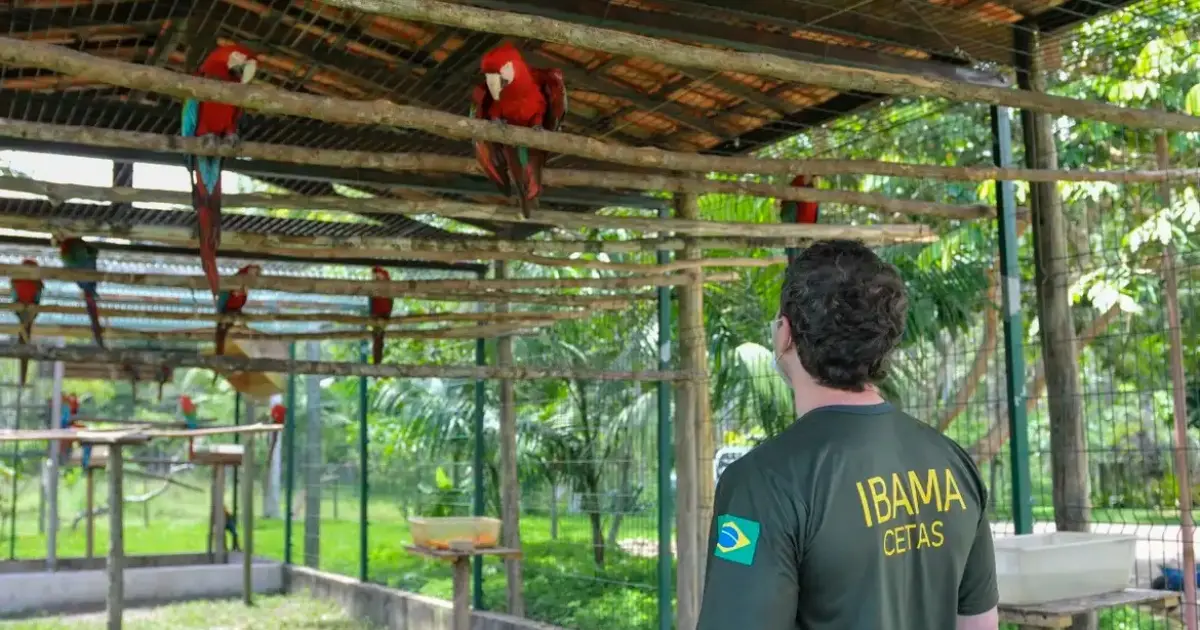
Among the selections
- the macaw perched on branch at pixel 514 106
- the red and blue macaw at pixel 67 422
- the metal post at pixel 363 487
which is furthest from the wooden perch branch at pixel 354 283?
the red and blue macaw at pixel 67 422

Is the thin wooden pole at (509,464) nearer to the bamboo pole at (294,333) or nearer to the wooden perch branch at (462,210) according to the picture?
the bamboo pole at (294,333)

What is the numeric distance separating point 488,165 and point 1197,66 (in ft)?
10.6

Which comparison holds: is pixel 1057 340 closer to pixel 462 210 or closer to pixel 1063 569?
pixel 1063 569

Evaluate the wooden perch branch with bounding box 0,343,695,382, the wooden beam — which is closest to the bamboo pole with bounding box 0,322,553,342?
the wooden perch branch with bounding box 0,343,695,382

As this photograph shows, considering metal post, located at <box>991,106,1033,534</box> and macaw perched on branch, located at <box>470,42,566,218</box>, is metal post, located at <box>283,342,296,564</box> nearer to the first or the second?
macaw perched on branch, located at <box>470,42,566,218</box>

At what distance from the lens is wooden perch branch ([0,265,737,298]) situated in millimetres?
4395

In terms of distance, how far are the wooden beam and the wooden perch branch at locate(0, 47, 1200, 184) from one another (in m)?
0.78

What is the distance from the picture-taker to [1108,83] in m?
5.17

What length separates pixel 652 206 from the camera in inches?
219

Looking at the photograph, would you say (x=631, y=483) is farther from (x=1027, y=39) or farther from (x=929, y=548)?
(x=929, y=548)

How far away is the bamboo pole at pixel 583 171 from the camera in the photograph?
2725 millimetres

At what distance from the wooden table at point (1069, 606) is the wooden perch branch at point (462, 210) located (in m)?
1.70

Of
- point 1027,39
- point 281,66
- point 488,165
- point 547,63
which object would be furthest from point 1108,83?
point 281,66

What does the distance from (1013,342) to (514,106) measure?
1982mm
